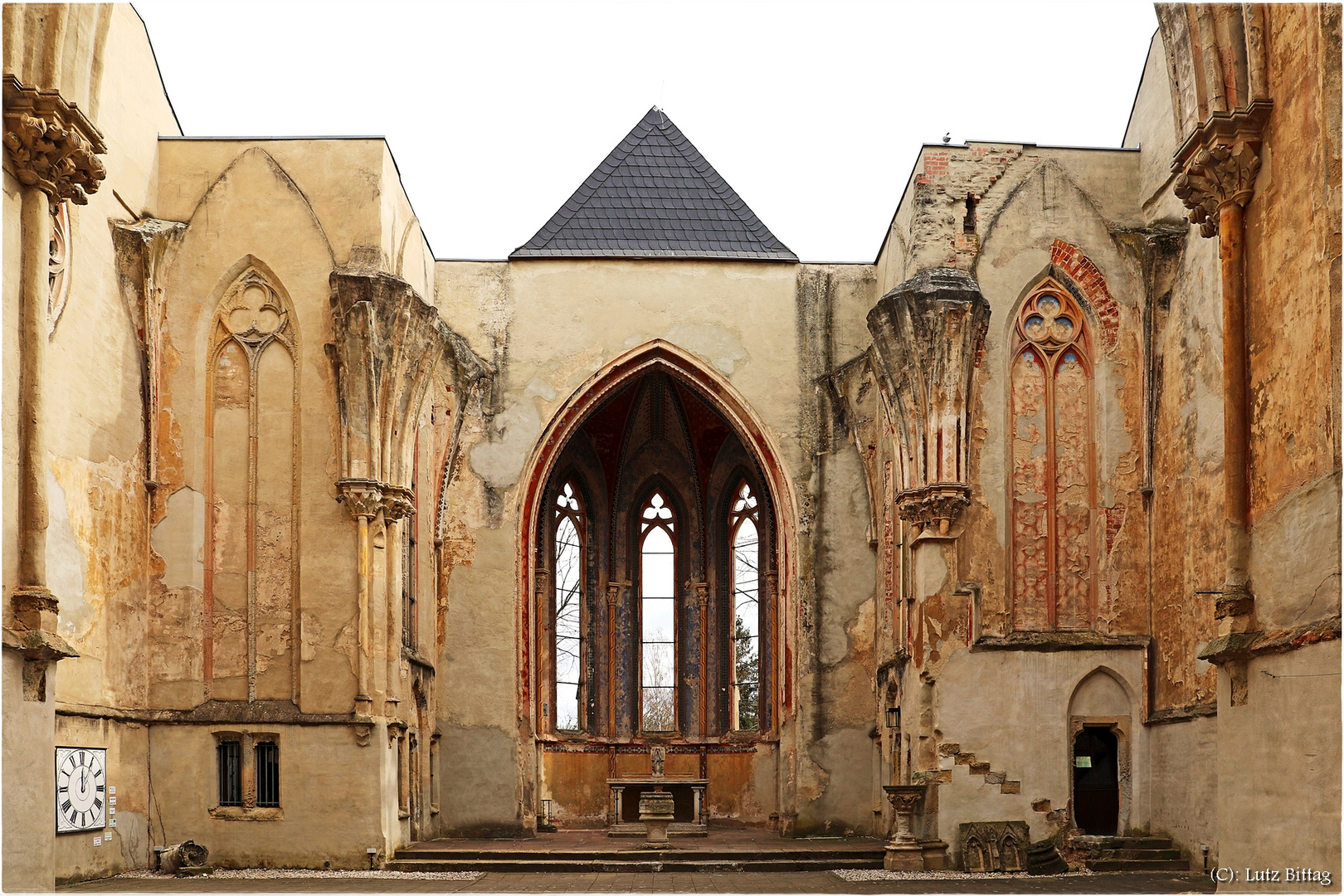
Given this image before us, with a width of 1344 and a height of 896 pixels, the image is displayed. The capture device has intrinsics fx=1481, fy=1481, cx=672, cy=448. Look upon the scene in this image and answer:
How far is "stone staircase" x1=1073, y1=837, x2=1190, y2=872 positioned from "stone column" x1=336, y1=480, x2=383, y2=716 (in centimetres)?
858

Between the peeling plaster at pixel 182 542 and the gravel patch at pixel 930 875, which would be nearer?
the gravel patch at pixel 930 875

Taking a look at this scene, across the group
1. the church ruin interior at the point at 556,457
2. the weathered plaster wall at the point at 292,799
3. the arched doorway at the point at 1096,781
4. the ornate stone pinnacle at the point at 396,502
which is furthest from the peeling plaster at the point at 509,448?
the arched doorway at the point at 1096,781

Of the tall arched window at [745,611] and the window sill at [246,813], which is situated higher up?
the tall arched window at [745,611]

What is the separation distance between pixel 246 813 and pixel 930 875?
26.0ft

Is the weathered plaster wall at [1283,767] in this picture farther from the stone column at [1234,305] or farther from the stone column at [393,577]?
the stone column at [393,577]

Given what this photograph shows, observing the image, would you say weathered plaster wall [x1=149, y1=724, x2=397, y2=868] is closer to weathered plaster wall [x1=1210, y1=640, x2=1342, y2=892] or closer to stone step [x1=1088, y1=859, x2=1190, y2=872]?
stone step [x1=1088, y1=859, x2=1190, y2=872]

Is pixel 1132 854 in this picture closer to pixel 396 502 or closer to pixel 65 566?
pixel 396 502

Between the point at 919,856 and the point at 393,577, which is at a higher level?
the point at 393,577

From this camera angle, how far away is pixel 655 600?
27328 mm

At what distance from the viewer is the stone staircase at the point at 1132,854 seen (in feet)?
54.7

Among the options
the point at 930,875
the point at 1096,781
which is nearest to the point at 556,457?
the point at 930,875

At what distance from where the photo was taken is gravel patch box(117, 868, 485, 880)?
53.3 ft

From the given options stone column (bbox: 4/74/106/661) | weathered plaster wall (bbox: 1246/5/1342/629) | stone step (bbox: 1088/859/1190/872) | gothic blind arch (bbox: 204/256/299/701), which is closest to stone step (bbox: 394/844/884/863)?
gothic blind arch (bbox: 204/256/299/701)

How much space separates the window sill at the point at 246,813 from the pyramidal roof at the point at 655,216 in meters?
9.29
